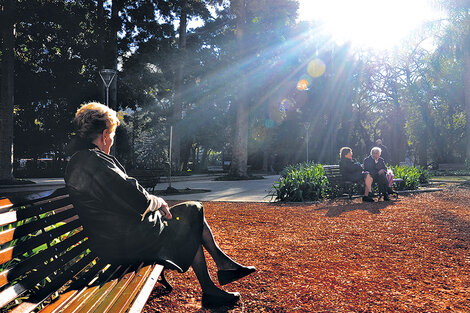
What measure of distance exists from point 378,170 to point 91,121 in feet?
29.8

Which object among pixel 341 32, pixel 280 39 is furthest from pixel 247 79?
pixel 341 32

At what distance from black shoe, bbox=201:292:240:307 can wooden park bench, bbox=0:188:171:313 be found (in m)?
0.55

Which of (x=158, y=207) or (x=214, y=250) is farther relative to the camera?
(x=214, y=250)

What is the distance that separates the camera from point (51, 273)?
2.14 metres

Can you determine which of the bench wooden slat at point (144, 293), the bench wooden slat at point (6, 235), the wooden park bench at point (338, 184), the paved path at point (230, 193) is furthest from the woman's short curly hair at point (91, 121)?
the wooden park bench at point (338, 184)

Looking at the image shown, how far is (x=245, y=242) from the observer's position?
17.1ft

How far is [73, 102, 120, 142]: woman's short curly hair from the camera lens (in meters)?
2.42

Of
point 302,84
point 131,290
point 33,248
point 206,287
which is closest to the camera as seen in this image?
point 33,248

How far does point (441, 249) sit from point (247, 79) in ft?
58.5

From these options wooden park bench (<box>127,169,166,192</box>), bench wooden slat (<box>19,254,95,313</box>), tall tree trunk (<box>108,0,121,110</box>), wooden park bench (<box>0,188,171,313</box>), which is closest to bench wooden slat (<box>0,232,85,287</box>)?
wooden park bench (<box>0,188,171,313</box>)

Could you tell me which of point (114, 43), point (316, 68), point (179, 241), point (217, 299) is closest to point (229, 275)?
point (217, 299)

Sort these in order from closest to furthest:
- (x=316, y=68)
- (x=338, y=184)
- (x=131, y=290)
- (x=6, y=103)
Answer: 1. (x=131, y=290)
2. (x=338, y=184)
3. (x=6, y=103)
4. (x=316, y=68)

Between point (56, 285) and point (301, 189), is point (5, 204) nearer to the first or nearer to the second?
point (56, 285)

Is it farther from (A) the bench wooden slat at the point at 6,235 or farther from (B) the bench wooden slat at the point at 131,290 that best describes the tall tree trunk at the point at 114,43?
(A) the bench wooden slat at the point at 6,235
